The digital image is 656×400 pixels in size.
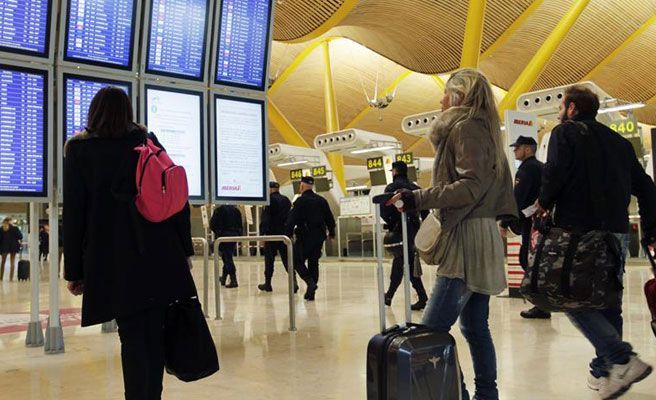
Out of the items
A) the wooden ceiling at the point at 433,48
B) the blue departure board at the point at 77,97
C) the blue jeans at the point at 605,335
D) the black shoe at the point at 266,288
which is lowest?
the black shoe at the point at 266,288

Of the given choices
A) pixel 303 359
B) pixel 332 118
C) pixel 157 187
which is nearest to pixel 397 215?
pixel 303 359

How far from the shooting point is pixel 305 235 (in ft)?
30.0

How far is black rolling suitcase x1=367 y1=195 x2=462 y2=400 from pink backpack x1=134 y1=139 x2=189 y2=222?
0.88m

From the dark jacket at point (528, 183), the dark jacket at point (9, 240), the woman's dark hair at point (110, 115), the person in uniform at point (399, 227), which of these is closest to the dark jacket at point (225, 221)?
the person in uniform at point (399, 227)

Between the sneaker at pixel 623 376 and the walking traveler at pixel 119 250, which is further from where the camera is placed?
the sneaker at pixel 623 376

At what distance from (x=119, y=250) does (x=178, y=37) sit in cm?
325

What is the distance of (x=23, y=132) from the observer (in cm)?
474

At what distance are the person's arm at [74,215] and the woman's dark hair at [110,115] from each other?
125 mm

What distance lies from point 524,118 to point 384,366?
728 cm

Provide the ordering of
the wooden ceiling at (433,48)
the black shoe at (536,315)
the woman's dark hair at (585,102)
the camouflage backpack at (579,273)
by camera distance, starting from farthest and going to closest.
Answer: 1. the wooden ceiling at (433,48)
2. the black shoe at (536,315)
3. the woman's dark hair at (585,102)
4. the camouflage backpack at (579,273)

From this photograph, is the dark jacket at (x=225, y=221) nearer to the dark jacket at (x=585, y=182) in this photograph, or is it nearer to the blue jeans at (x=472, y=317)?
the dark jacket at (x=585, y=182)

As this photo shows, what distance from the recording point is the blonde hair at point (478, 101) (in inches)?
110

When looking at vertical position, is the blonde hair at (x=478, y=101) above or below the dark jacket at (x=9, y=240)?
above

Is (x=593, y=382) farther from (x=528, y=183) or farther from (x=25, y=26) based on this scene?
(x=25, y=26)
